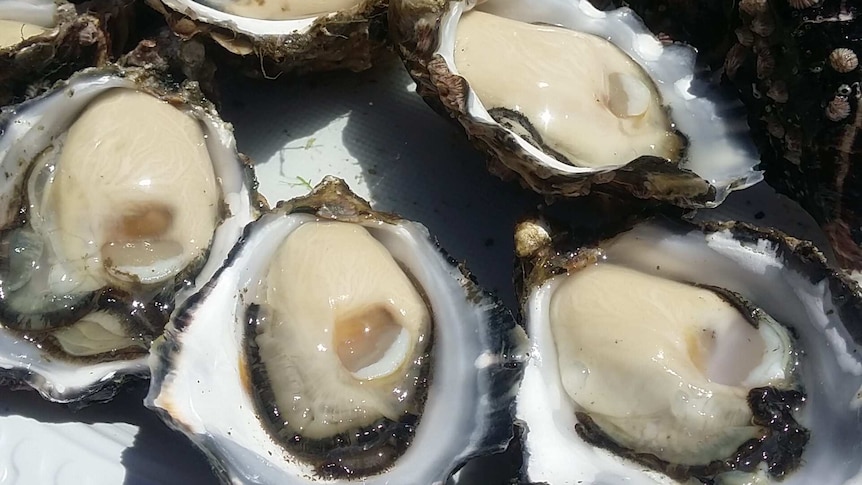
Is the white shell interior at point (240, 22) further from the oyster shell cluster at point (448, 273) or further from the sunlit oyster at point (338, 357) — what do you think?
the sunlit oyster at point (338, 357)

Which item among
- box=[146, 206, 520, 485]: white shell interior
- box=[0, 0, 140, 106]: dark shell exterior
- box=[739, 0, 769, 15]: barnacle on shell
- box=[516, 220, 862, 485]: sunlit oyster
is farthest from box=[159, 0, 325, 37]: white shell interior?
box=[739, 0, 769, 15]: barnacle on shell

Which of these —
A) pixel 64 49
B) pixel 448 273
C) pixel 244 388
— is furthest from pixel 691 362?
A: pixel 64 49

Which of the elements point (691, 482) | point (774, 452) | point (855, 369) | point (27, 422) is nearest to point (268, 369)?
point (27, 422)

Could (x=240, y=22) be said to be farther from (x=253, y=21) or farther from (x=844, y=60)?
(x=844, y=60)

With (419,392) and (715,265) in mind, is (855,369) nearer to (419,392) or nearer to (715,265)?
(715,265)

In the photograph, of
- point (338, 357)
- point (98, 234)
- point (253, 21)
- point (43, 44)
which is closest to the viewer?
point (338, 357)

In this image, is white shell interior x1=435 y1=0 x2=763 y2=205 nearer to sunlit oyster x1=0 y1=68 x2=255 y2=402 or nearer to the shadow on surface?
sunlit oyster x1=0 y1=68 x2=255 y2=402
